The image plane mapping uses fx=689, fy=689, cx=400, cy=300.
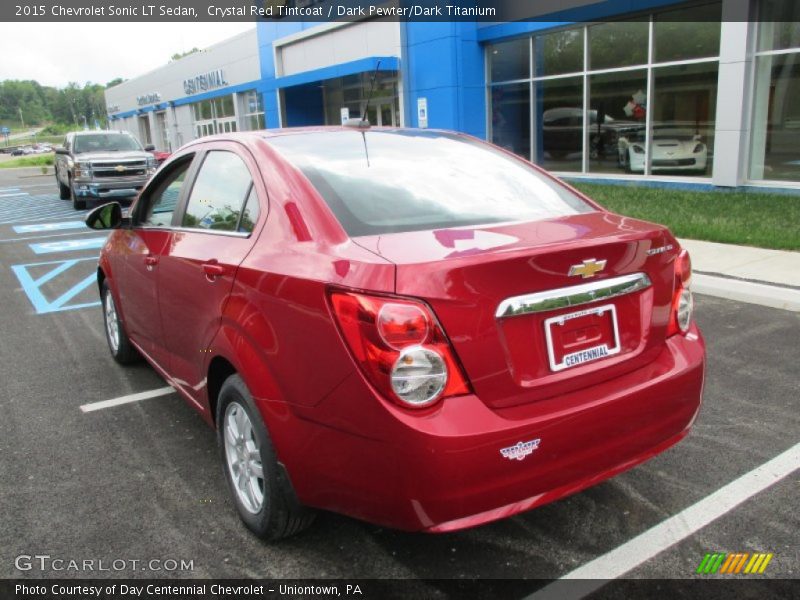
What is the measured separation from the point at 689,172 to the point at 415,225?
44.5ft

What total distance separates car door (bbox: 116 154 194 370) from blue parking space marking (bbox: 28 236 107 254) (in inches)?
283

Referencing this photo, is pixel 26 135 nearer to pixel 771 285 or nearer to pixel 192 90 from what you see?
pixel 192 90

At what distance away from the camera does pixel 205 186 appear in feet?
12.0

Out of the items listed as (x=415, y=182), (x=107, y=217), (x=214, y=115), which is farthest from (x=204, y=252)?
(x=214, y=115)

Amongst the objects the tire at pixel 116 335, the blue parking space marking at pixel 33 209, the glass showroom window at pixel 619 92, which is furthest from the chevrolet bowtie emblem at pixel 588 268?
the blue parking space marking at pixel 33 209

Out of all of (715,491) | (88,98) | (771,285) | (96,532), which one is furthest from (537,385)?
(88,98)

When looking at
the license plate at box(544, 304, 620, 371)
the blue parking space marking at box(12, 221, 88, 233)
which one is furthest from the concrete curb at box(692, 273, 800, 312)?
the blue parking space marking at box(12, 221, 88, 233)

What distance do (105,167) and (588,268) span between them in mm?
16517

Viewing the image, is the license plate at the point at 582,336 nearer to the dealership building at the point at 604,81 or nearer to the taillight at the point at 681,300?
the taillight at the point at 681,300

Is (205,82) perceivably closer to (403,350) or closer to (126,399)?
(126,399)

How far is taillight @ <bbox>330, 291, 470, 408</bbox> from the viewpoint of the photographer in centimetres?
224

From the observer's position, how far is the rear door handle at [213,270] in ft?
10.0

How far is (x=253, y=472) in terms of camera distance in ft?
9.73

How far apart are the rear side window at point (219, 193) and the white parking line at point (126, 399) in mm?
1496
